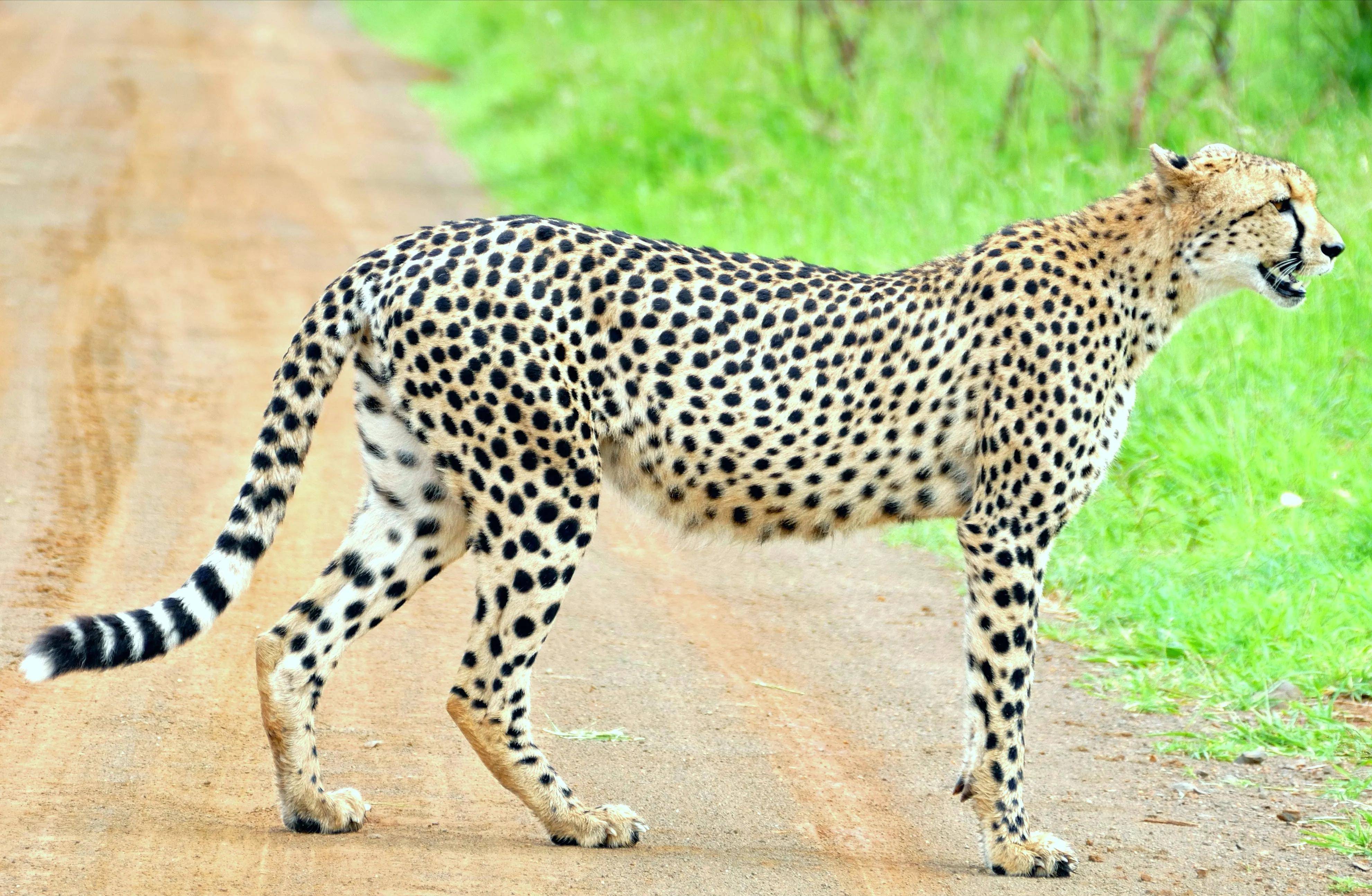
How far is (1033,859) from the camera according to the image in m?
3.99

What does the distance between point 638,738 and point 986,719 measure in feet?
3.70

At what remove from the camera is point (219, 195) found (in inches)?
492

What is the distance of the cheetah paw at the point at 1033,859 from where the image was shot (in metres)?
3.99

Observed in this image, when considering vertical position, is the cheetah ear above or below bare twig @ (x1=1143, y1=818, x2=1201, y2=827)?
above

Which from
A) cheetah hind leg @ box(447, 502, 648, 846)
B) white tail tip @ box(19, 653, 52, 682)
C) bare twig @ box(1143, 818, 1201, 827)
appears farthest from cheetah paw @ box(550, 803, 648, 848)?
bare twig @ box(1143, 818, 1201, 827)

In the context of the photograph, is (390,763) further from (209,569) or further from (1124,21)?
(1124,21)

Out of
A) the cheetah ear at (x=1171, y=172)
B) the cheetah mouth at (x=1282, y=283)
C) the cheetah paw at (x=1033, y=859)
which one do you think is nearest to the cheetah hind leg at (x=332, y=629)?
the cheetah paw at (x=1033, y=859)

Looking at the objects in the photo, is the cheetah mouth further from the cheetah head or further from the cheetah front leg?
the cheetah front leg

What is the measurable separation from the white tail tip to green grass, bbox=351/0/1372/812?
3.29m

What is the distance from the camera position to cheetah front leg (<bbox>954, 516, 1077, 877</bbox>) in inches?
159

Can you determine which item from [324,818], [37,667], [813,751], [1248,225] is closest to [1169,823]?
[813,751]

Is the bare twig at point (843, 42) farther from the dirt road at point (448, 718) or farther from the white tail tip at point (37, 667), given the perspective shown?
the white tail tip at point (37, 667)

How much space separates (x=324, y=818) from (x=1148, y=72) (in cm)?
756

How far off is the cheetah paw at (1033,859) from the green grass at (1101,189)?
1.03 meters
